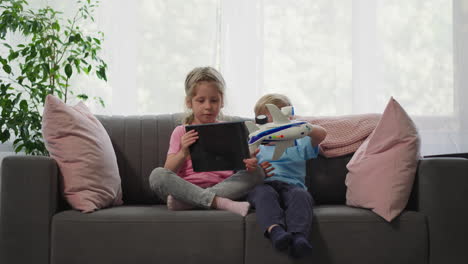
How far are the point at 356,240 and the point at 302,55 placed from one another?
164 cm

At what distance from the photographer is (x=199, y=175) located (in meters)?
2.08

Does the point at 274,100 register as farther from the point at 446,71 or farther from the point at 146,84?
the point at 446,71

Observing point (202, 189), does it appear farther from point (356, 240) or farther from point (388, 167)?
point (388, 167)

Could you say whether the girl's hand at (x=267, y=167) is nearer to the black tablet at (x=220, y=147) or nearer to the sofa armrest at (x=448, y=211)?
the black tablet at (x=220, y=147)

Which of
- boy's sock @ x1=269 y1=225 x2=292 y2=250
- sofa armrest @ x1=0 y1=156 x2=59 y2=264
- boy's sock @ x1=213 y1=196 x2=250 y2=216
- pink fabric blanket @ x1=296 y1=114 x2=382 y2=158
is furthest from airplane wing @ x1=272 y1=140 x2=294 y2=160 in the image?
sofa armrest @ x1=0 y1=156 x2=59 y2=264

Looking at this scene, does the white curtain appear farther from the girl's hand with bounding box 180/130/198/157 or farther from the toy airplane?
the toy airplane

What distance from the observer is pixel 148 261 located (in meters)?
1.70

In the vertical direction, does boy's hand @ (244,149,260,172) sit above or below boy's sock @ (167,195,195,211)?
above

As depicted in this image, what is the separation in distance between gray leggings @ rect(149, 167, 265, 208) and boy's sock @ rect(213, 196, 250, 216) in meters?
0.03

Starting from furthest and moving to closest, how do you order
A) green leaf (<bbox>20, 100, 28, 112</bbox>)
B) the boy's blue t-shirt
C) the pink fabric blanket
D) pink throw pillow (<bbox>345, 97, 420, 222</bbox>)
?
green leaf (<bbox>20, 100, 28, 112</bbox>), the pink fabric blanket, the boy's blue t-shirt, pink throw pillow (<bbox>345, 97, 420, 222</bbox>)

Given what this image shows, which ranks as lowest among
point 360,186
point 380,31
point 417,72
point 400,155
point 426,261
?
point 426,261

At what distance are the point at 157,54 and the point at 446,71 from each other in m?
1.77

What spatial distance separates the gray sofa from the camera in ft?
5.57

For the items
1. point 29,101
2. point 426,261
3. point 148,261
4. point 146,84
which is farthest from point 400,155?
point 29,101
